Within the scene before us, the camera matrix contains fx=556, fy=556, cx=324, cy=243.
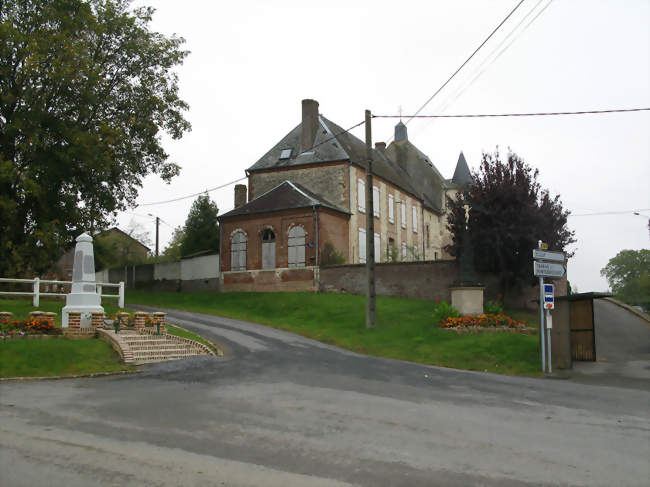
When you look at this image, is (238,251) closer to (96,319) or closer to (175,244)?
(96,319)

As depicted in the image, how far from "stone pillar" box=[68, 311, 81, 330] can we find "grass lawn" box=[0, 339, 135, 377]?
102 centimetres

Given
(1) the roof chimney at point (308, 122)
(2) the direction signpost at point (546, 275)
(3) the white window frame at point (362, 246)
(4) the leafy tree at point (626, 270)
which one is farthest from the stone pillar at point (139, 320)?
(4) the leafy tree at point (626, 270)

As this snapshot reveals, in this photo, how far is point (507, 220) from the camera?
2462cm

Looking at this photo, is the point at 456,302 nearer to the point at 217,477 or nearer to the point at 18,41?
the point at 217,477

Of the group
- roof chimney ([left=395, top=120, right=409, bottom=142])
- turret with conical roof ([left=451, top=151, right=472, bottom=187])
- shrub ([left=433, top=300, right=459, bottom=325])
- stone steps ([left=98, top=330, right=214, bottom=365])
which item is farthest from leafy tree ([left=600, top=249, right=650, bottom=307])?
stone steps ([left=98, top=330, right=214, bottom=365])

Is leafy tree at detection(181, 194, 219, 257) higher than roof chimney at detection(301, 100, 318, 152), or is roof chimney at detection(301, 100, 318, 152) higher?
roof chimney at detection(301, 100, 318, 152)

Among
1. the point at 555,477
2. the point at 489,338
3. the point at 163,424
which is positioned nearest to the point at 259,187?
the point at 489,338

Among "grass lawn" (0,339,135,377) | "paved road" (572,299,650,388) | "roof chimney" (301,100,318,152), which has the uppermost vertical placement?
"roof chimney" (301,100,318,152)

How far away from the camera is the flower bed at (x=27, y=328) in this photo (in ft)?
45.5

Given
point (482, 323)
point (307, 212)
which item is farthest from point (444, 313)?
point (307, 212)

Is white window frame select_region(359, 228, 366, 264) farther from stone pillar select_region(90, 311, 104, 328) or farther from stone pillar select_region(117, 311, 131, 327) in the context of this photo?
stone pillar select_region(90, 311, 104, 328)

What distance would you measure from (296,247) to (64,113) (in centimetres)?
1322

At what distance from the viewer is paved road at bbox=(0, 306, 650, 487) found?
5.70 m

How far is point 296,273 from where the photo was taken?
30.5 m
